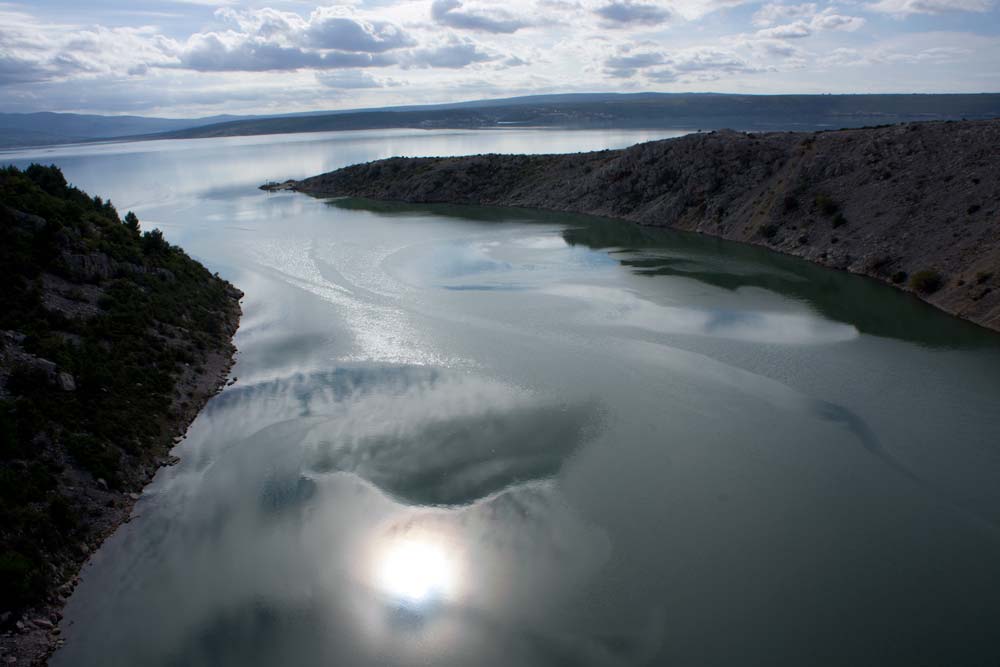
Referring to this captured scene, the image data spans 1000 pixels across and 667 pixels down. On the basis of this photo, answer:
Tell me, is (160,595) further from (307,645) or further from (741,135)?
(741,135)

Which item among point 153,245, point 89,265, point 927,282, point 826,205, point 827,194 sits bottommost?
point 927,282

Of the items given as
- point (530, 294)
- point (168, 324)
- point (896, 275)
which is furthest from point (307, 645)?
point (896, 275)

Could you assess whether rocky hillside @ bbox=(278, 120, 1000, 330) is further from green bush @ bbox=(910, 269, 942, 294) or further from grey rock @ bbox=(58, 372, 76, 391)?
grey rock @ bbox=(58, 372, 76, 391)

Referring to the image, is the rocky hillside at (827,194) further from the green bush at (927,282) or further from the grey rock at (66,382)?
the grey rock at (66,382)

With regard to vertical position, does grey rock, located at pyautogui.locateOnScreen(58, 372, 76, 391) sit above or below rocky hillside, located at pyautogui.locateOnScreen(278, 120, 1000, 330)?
below

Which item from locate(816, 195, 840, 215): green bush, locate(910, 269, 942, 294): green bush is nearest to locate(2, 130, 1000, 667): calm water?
locate(910, 269, 942, 294): green bush

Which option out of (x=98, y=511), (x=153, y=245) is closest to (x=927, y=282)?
(x=98, y=511)

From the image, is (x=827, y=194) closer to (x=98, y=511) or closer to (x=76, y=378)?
(x=76, y=378)
